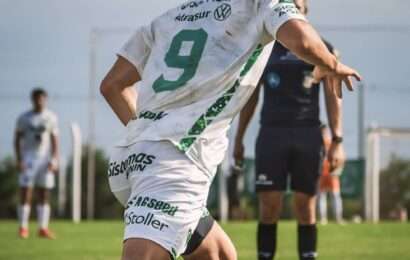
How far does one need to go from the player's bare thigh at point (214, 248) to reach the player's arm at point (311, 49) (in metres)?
1.14

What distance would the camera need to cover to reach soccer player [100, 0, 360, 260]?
5195 mm

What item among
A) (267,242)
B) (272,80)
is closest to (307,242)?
(267,242)

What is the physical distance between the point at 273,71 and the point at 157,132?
4378 millimetres

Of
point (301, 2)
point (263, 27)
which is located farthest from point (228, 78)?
point (301, 2)

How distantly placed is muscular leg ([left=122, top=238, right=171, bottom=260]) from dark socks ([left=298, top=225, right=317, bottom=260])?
179 inches

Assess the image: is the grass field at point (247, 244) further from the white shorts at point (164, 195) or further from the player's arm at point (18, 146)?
the white shorts at point (164, 195)

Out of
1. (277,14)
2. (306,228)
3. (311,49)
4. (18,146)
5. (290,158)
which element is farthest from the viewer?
(18,146)

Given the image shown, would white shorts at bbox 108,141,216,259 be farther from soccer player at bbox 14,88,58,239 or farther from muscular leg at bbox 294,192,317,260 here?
soccer player at bbox 14,88,58,239

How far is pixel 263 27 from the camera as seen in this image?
5.30 meters

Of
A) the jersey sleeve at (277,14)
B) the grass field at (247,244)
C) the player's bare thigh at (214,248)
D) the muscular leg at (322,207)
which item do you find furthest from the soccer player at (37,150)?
the jersey sleeve at (277,14)

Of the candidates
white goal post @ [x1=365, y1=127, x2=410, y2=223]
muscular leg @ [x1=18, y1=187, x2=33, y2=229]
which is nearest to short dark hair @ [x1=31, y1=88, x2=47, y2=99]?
muscular leg @ [x1=18, y1=187, x2=33, y2=229]

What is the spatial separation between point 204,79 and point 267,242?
4.45m

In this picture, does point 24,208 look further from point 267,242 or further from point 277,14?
point 277,14

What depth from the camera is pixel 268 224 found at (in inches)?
382
